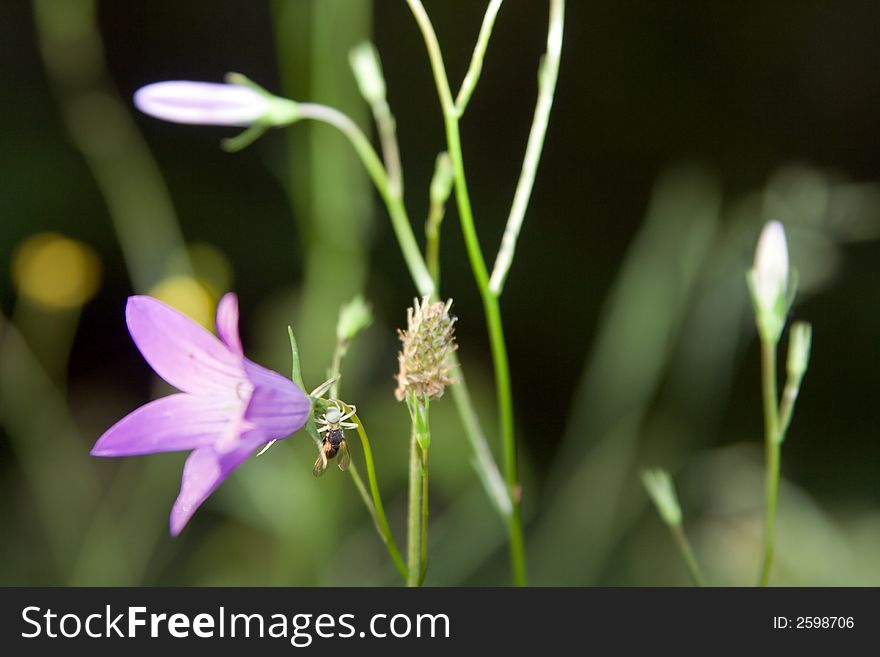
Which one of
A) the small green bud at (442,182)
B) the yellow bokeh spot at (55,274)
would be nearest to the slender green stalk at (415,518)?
the small green bud at (442,182)

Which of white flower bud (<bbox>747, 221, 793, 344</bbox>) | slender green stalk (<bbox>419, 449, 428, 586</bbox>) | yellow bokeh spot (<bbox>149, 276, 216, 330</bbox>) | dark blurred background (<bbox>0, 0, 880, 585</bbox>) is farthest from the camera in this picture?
dark blurred background (<bbox>0, 0, 880, 585</bbox>)

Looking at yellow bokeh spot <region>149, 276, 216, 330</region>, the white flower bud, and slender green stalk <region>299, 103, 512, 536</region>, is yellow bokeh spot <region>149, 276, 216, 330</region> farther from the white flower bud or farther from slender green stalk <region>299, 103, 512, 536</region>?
the white flower bud

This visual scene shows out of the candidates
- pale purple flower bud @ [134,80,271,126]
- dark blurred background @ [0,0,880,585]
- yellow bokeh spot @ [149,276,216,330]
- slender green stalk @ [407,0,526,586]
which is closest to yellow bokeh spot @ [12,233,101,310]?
dark blurred background @ [0,0,880,585]

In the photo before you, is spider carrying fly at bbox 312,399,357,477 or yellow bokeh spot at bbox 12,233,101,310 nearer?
spider carrying fly at bbox 312,399,357,477

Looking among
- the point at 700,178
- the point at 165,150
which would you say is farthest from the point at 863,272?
the point at 165,150

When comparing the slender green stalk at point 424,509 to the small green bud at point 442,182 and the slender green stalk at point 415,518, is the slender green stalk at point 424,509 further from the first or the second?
the small green bud at point 442,182
